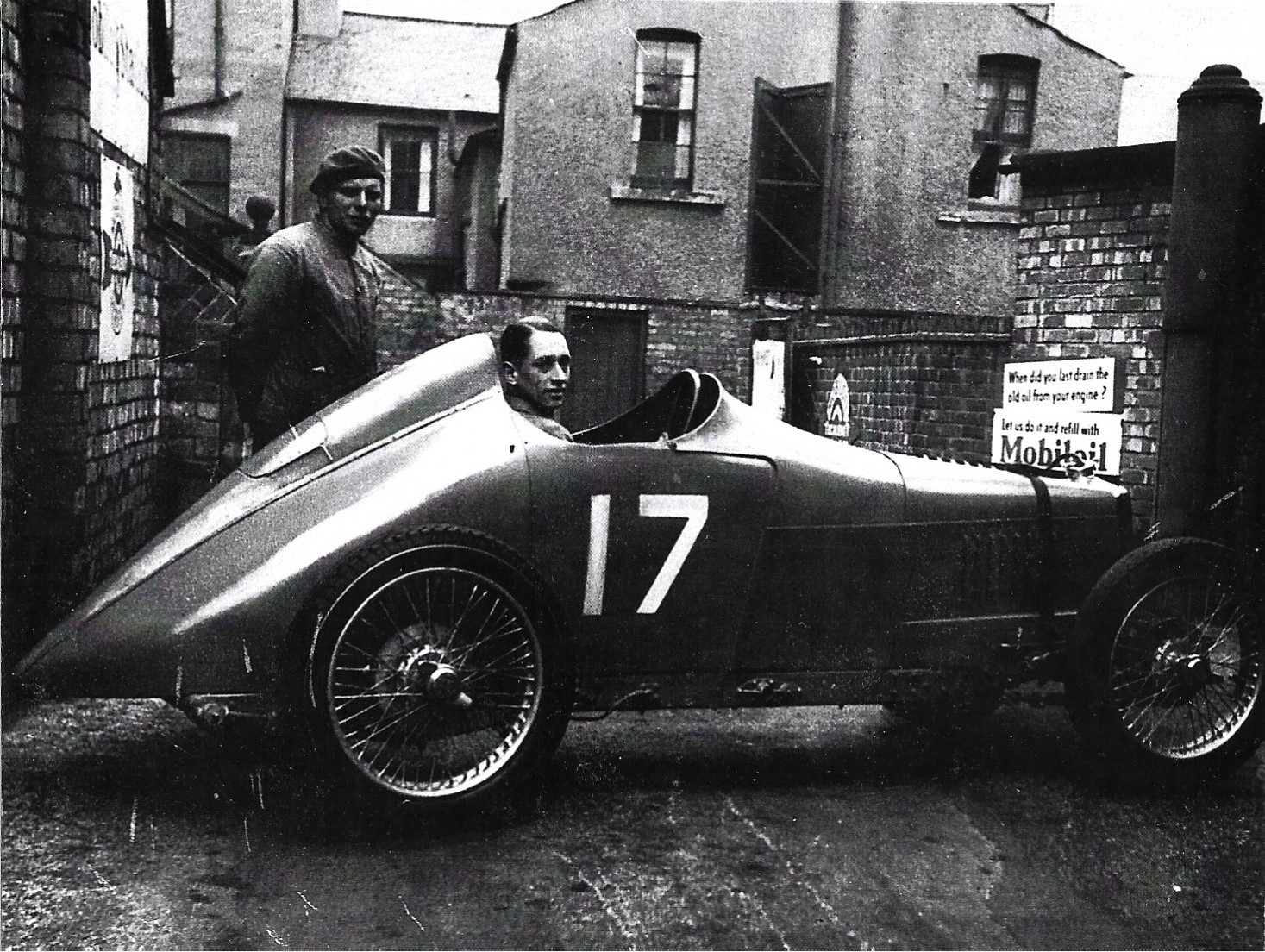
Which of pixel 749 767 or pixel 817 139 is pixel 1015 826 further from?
pixel 817 139

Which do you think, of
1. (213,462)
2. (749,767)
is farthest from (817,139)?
(749,767)

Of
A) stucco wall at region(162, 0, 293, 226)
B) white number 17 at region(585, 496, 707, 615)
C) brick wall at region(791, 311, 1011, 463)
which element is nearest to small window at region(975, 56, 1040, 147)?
brick wall at region(791, 311, 1011, 463)

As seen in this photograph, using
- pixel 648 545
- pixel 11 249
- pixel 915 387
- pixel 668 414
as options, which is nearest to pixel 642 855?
pixel 648 545

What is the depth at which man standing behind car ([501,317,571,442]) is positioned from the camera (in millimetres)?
4438

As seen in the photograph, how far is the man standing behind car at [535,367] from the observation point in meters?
4.44

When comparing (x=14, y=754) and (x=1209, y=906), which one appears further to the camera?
(x=14, y=754)

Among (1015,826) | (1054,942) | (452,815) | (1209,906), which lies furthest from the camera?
(1015,826)

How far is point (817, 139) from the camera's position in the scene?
1861cm

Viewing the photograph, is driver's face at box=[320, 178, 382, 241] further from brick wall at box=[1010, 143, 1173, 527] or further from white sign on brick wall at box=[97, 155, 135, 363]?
brick wall at box=[1010, 143, 1173, 527]

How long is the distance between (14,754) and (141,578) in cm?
100

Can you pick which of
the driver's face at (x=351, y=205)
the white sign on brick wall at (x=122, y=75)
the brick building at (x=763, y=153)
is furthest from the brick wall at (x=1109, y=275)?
the brick building at (x=763, y=153)

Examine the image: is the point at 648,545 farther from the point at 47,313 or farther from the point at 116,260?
the point at 116,260

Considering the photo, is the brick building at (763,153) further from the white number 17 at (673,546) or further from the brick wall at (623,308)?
the white number 17 at (673,546)

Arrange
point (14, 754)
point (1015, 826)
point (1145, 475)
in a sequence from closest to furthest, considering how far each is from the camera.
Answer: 1. point (1015, 826)
2. point (14, 754)
3. point (1145, 475)
